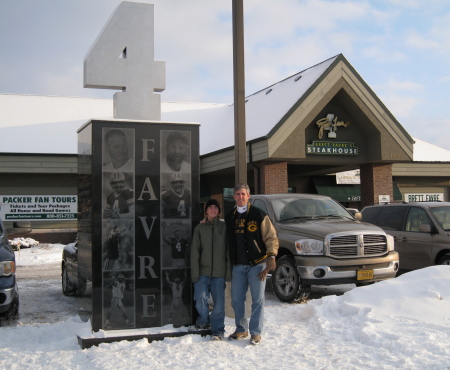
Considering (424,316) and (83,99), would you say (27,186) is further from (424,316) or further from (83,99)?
(424,316)

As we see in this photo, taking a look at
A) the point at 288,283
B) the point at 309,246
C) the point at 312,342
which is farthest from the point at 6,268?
the point at 309,246

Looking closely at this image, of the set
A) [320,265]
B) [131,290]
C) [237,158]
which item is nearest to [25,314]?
[131,290]

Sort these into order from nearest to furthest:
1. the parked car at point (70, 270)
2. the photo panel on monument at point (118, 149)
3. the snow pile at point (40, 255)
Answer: the photo panel on monument at point (118, 149) < the parked car at point (70, 270) < the snow pile at point (40, 255)

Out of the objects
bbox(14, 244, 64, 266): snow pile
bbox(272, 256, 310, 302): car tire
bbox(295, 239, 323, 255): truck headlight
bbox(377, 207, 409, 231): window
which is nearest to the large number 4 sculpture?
bbox(295, 239, 323, 255): truck headlight

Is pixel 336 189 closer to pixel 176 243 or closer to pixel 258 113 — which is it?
pixel 258 113

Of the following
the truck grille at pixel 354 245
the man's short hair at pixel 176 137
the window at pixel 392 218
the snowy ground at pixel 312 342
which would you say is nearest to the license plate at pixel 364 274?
the truck grille at pixel 354 245

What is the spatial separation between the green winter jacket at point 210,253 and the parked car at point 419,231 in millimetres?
6309

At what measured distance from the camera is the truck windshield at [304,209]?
10703 millimetres

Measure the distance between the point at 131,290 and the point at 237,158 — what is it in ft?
8.15

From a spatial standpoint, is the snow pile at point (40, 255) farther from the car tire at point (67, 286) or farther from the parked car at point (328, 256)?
the parked car at point (328, 256)

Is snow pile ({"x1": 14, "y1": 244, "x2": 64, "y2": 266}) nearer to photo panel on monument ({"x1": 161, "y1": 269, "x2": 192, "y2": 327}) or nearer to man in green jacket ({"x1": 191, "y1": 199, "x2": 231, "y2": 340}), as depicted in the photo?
photo panel on monument ({"x1": 161, "y1": 269, "x2": 192, "y2": 327})

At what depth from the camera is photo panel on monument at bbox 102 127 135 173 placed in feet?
21.9

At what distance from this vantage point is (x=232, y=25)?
27.4ft

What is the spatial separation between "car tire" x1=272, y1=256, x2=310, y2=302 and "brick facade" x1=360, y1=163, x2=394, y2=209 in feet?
41.2
